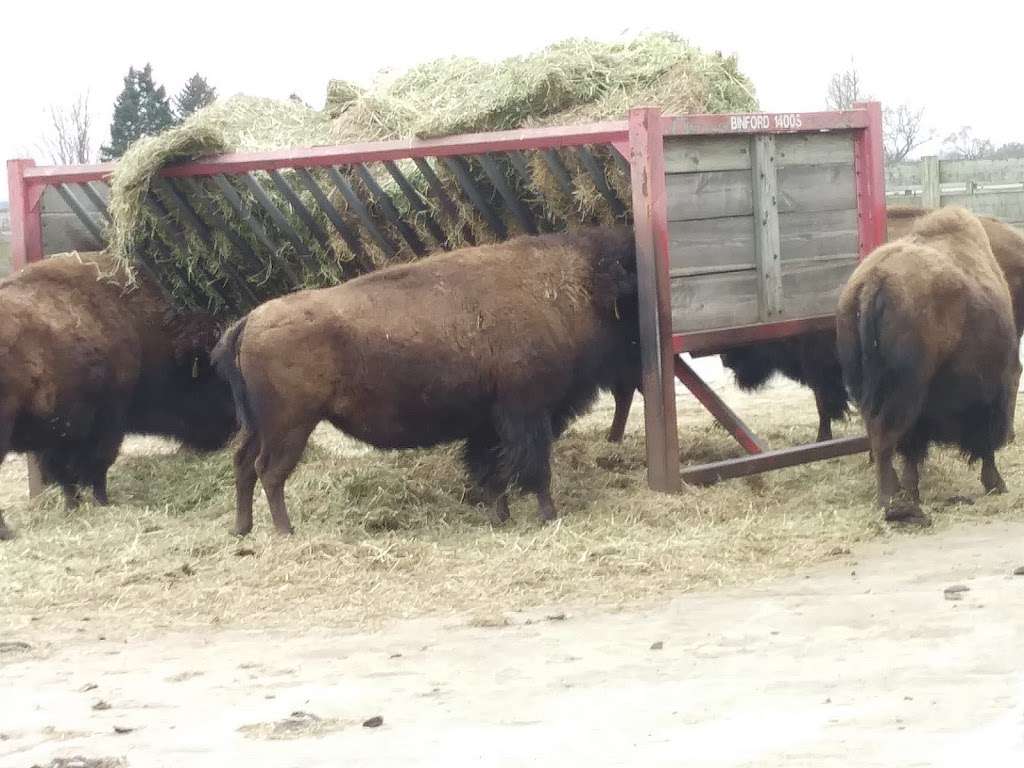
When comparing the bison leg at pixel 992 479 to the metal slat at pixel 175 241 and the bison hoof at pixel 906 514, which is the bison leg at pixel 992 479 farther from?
the metal slat at pixel 175 241

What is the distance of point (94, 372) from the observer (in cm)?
965

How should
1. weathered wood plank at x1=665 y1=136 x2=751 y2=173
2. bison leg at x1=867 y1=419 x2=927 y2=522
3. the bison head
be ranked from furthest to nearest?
the bison head → weathered wood plank at x1=665 y1=136 x2=751 y2=173 → bison leg at x1=867 y1=419 x2=927 y2=522

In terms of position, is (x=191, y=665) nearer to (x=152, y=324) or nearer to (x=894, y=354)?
(x=894, y=354)

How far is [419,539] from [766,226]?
2.82 metres

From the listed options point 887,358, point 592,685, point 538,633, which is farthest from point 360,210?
point 592,685

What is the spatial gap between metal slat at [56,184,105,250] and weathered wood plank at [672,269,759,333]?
413cm

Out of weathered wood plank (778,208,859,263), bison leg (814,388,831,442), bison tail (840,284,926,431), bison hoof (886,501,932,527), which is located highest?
weathered wood plank (778,208,859,263)

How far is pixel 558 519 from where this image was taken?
326 inches

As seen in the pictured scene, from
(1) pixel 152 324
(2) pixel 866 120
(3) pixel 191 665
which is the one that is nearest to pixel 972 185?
(2) pixel 866 120

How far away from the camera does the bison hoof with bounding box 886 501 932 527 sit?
25.2 feet

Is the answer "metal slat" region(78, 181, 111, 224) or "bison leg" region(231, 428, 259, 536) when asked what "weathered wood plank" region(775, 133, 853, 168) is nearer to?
"bison leg" region(231, 428, 259, 536)

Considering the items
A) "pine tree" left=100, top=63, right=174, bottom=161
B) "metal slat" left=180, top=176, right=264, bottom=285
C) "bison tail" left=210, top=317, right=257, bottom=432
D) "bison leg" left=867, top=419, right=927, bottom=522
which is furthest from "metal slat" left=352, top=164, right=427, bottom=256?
"pine tree" left=100, top=63, right=174, bottom=161

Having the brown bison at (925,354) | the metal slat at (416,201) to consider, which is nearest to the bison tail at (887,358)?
the brown bison at (925,354)

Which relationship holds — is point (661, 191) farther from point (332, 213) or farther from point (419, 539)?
point (419, 539)
